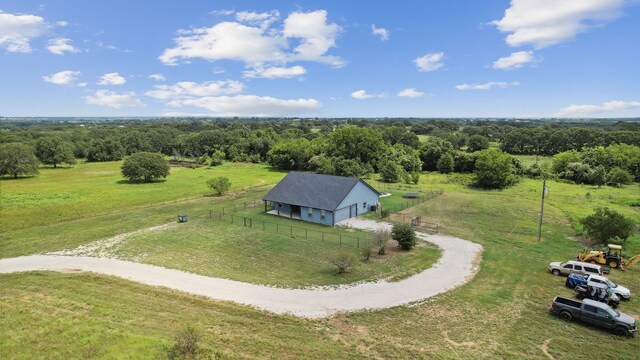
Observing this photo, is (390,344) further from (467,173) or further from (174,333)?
(467,173)

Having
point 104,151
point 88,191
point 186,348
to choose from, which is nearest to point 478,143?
point 88,191

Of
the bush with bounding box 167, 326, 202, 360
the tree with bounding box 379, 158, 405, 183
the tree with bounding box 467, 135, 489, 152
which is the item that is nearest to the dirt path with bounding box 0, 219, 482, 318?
the bush with bounding box 167, 326, 202, 360

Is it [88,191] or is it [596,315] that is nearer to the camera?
[596,315]

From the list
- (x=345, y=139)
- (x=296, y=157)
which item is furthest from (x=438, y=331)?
(x=296, y=157)

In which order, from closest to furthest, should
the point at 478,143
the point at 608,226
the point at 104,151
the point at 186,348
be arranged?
the point at 186,348 → the point at 608,226 → the point at 478,143 → the point at 104,151

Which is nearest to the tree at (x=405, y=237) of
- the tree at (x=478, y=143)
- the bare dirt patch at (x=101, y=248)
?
the bare dirt patch at (x=101, y=248)

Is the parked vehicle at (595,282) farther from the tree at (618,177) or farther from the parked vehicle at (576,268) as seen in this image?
the tree at (618,177)

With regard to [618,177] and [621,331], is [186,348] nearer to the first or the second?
[621,331]
